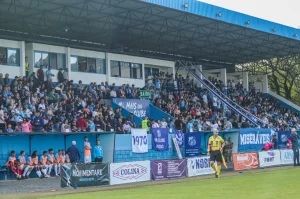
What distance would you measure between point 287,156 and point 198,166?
380 inches

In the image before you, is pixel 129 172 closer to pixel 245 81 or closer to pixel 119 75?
pixel 119 75

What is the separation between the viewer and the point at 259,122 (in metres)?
48.9

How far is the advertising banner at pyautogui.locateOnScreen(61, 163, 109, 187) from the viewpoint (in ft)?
71.4

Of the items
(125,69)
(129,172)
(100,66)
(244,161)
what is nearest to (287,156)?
(244,161)

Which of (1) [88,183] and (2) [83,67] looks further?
(2) [83,67]

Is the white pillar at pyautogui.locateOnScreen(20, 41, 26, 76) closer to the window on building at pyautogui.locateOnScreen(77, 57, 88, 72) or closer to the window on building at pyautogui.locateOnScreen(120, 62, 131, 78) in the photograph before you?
the window on building at pyautogui.locateOnScreen(77, 57, 88, 72)

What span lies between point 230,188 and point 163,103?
77.3 ft

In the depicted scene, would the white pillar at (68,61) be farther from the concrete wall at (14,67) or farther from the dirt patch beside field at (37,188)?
the dirt patch beside field at (37,188)

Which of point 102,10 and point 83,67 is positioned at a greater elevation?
point 102,10

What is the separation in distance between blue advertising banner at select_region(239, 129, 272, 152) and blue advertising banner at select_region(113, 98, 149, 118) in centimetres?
708

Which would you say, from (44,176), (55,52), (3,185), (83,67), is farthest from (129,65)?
(3,185)

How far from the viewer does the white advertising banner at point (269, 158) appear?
3274cm

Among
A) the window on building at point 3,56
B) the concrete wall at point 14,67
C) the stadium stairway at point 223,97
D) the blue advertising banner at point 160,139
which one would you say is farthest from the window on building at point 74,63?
the stadium stairway at point 223,97

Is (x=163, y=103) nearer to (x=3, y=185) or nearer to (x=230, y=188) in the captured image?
(x=3, y=185)
